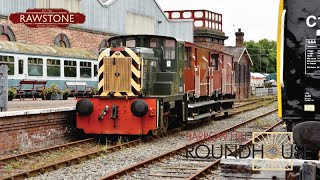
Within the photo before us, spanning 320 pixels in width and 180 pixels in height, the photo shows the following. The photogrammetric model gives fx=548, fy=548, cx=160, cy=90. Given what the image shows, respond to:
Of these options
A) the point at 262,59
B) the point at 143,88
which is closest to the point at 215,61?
the point at 143,88

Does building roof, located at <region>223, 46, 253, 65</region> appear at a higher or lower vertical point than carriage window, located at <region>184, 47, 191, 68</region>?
higher

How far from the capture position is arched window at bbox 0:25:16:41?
27.4 meters

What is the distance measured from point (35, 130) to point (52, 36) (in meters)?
19.0

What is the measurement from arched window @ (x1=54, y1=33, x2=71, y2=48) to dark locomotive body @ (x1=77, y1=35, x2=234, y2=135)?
49.3 feet

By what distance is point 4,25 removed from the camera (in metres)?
27.5

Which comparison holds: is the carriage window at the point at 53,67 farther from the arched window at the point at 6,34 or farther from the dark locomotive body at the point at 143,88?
the dark locomotive body at the point at 143,88

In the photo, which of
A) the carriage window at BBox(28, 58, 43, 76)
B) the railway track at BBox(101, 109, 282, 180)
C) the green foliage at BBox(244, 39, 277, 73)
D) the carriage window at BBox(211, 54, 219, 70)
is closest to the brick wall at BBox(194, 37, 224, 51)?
the carriage window at BBox(28, 58, 43, 76)

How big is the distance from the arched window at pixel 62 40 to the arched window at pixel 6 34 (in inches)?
145

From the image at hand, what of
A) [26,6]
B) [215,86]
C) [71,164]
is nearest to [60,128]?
[71,164]

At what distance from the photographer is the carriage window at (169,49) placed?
610 inches

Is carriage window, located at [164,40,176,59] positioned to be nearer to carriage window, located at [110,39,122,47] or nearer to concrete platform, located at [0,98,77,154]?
carriage window, located at [110,39,122,47]

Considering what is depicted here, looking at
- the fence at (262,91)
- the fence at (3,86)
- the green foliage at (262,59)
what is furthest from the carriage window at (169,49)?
the green foliage at (262,59)

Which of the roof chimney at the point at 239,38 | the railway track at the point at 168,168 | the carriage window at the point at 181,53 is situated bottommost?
the railway track at the point at 168,168

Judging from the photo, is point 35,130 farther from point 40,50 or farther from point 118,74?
point 40,50
